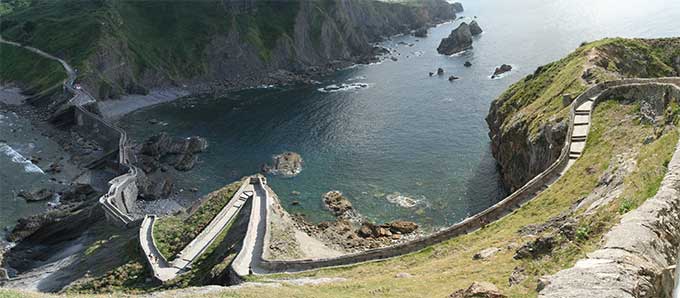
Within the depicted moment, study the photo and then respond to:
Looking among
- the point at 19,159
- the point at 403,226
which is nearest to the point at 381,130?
the point at 403,226

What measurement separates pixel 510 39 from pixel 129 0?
129 meters

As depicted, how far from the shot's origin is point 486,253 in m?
33.3

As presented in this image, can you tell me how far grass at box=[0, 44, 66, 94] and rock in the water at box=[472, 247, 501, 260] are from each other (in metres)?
118

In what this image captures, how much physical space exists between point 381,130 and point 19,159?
65.6m

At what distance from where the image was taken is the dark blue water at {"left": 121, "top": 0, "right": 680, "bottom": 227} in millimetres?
74812

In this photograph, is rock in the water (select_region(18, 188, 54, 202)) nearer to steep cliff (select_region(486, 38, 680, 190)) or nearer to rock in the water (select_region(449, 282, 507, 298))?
steep cliff (select_region(486, 38, 680, 190))

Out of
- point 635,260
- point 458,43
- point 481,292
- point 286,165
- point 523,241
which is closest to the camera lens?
point 635,260

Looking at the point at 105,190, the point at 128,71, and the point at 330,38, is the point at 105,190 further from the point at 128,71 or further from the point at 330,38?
the point at 330,38

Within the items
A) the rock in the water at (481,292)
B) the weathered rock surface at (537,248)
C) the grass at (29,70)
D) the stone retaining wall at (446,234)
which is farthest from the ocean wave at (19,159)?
the rock in the water at (481,292)

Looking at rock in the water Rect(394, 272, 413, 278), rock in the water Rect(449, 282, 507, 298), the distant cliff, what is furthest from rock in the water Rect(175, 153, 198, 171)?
rock in the water Rect(449, 282, 507, 298)

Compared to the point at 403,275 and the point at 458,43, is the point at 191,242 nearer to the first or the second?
the point at 403,275

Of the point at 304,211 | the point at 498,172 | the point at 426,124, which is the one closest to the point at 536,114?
the point at 498,172

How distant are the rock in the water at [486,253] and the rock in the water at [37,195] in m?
68.0

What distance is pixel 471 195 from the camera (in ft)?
236
